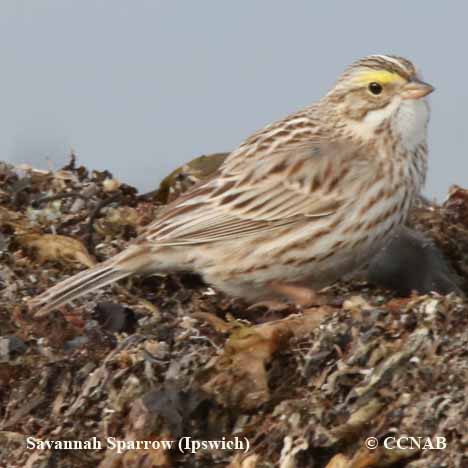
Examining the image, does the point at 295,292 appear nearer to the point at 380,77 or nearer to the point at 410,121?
the point at 410,121

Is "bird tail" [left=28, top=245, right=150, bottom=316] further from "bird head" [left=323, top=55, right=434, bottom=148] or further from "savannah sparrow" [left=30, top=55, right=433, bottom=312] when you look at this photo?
"bird head" [left=323, top=55, right=434, bottom=148]

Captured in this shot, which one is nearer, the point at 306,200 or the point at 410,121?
the point at 306,200

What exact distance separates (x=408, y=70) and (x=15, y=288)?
2.30m

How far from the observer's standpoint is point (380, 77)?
7.58m

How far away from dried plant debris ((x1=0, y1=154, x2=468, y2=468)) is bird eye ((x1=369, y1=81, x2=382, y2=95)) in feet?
3.38

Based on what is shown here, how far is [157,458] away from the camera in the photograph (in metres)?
5.41

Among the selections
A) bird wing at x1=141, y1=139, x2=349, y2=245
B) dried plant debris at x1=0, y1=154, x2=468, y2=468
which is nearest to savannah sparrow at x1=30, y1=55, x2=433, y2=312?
bird wing at x1=141, y1=139, x2=349, y2=245

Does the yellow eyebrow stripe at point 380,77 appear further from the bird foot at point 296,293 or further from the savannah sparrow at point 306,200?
the bird foot at point 296,293

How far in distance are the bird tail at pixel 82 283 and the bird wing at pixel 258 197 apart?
0.93 ft

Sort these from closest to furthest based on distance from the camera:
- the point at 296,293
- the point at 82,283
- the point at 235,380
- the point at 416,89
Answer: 1. the point at 235,380
2. the point at 82,283
3. the point at 296,293
4. the point at 416,89

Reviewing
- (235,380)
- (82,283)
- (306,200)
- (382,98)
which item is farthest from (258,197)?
(235,380)

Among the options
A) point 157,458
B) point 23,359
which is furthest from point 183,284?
point 157,458

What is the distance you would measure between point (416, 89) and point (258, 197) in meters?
0.98

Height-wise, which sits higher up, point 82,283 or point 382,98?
point 382,98
